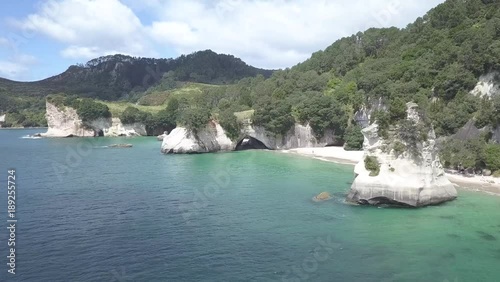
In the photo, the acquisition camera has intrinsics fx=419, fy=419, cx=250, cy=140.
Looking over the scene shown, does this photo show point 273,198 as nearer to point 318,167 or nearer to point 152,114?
point 318,167

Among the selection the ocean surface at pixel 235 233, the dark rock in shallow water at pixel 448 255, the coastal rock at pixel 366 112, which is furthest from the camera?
the coastal rock at pixel 366 112

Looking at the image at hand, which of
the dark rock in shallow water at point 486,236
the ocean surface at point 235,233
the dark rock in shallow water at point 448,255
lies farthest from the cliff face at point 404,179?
the dark rock in shallow water at point 448,255

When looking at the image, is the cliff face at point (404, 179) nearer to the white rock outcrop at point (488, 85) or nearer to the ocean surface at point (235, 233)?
the ocean surface at point (235, 233)

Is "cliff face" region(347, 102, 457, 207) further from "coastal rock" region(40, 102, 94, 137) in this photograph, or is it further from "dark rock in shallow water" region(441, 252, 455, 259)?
"coastal rock" region(40, 102, 94, 137)

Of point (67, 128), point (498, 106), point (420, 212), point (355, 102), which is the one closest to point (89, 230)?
point (420, 212)

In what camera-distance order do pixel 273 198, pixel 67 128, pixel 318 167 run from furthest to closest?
1. pixel 67 128
2. pixel 318 167
3. pixel 273 198

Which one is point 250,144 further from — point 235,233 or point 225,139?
point 235,233
